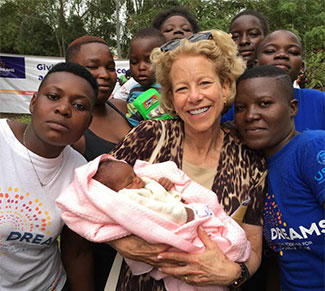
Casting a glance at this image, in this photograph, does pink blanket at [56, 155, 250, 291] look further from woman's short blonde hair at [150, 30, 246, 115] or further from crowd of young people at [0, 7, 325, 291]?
woman's short blonde hair at [150, 30, 246, 115]

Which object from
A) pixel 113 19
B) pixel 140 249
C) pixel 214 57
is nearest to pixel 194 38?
pixel 214 57

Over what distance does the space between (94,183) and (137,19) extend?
46.4ft

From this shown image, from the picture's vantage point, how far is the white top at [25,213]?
2.02m

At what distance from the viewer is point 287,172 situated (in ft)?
6.90

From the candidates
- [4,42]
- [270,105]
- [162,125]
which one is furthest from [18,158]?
[4,42]

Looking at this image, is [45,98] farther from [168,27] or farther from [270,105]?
[168,27]

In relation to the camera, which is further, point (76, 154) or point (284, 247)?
point (76, 154)

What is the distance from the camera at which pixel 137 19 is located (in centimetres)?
1484

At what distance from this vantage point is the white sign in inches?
526

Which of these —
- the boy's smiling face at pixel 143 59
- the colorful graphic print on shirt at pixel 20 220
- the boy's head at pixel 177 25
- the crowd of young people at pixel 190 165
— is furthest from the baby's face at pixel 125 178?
the boy's head at pixel 177 25

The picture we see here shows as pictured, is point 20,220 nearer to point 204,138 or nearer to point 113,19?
point 204,138

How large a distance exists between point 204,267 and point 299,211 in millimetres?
665

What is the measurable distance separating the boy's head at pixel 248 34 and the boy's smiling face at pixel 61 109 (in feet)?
7.89

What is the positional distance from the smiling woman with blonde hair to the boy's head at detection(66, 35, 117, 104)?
597mm
